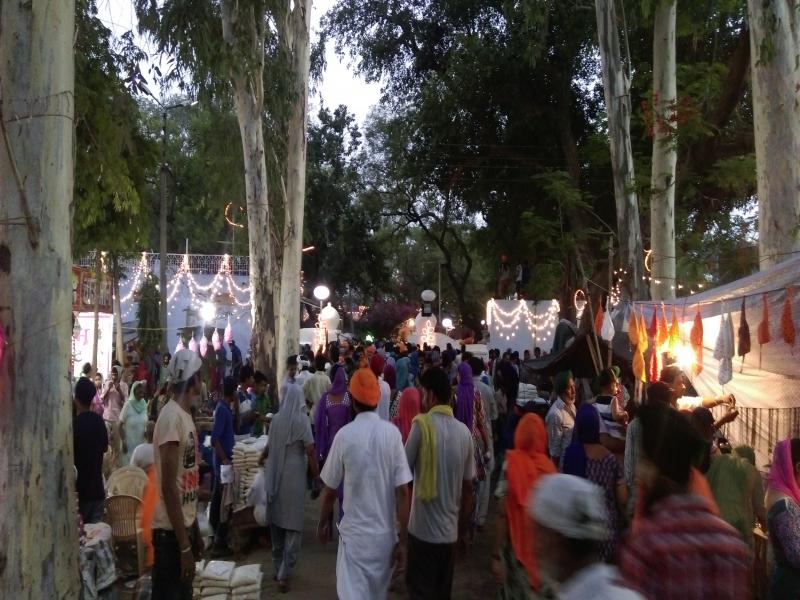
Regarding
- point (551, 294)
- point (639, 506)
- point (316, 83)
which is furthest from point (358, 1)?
point (639, 506)

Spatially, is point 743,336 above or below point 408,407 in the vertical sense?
above

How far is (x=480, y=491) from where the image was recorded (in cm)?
962

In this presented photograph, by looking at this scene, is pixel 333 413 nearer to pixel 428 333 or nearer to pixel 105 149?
pixel 105 149

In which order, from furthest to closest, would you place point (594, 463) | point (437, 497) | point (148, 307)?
point (148, 307) → point (594, 463) → point (437, 497)

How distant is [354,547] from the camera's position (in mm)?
5207

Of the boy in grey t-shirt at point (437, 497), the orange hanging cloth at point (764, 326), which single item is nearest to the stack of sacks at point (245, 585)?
the boy in grey t-shirt at point (437, 497)

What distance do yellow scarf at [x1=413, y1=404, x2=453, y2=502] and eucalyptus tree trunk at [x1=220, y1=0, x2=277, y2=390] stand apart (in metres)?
11.6

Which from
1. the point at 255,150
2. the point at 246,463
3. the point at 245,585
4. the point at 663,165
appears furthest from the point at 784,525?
the point at 255,150

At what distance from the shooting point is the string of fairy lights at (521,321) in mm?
24609

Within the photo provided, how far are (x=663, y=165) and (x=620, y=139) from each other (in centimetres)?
88

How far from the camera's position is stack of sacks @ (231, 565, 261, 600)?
688 centimetres

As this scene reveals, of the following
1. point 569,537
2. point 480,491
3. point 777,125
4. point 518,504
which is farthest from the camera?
point 480,491

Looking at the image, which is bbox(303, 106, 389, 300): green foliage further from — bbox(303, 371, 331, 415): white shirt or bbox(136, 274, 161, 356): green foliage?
bbox(303, 371, 331, 415): white shirt

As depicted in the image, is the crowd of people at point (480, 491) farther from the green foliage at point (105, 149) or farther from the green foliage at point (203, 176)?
the green foliage at point (203, 176)
